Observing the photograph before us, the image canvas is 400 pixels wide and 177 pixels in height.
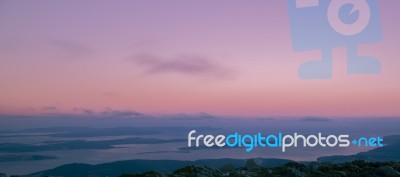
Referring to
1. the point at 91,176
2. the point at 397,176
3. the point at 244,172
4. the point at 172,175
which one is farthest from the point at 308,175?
the point at 91,176

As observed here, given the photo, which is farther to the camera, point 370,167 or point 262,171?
point 370,167

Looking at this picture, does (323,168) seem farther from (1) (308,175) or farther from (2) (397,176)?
(2) (397,176)

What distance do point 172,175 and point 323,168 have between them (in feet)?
32.7

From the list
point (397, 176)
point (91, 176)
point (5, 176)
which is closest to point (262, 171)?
point (397, 176)

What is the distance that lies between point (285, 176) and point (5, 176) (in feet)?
46.9

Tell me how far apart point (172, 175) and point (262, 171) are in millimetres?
6021

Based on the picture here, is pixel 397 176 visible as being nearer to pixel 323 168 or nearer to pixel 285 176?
pixel 323 168

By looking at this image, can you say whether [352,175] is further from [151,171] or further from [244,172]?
[151,171]

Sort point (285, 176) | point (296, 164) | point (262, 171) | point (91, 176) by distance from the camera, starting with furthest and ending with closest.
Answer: point (296, 164), point (262, 171), point (285, 176), point (91, 176)

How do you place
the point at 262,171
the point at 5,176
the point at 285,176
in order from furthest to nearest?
the point at 262,171 → the point at 285,176 → the point at 5,176

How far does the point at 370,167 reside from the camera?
2514cm

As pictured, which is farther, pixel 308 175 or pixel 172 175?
pixel 308 175

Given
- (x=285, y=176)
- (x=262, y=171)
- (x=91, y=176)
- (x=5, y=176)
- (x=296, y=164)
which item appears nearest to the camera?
(x=5, y=176)

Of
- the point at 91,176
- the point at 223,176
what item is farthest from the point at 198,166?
the point at 91,176
